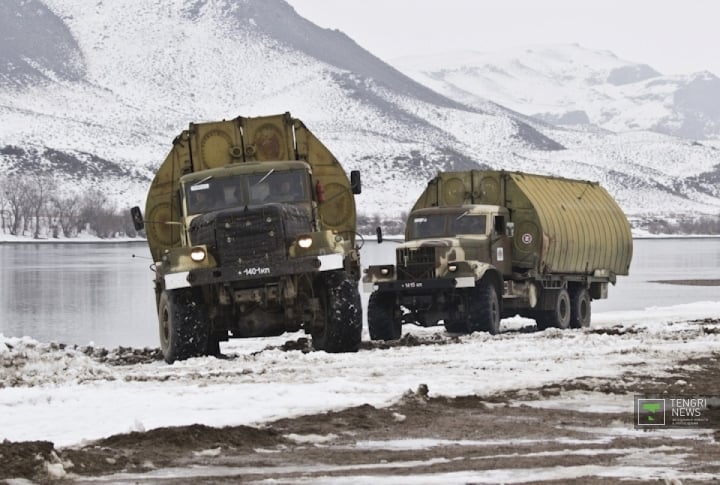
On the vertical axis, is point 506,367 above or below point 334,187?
below

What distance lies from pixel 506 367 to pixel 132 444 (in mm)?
7162

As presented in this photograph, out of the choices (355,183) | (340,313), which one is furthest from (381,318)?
(340,313)

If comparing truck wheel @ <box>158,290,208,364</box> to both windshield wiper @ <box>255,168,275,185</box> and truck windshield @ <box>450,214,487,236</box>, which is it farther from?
truck windshield @ <box>450,214,487,236</box>

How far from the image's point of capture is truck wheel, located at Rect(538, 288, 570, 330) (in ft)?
96.9

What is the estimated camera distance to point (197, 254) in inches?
790

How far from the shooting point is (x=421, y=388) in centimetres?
1424

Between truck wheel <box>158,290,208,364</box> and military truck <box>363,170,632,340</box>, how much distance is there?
618cm

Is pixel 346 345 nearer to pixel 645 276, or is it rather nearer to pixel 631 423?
pixel 631 423

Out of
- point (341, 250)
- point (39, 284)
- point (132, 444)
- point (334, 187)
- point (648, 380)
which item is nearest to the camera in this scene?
point (132, 444)

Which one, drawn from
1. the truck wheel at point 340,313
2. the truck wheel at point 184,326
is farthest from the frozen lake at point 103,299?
the truck wheel at point 340,313

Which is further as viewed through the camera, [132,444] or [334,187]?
[334,187]

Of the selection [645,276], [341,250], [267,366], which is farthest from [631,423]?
[645,276]

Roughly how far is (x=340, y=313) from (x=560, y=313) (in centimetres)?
1050

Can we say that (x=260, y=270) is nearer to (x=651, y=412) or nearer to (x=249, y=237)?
(x=249, y=237)
